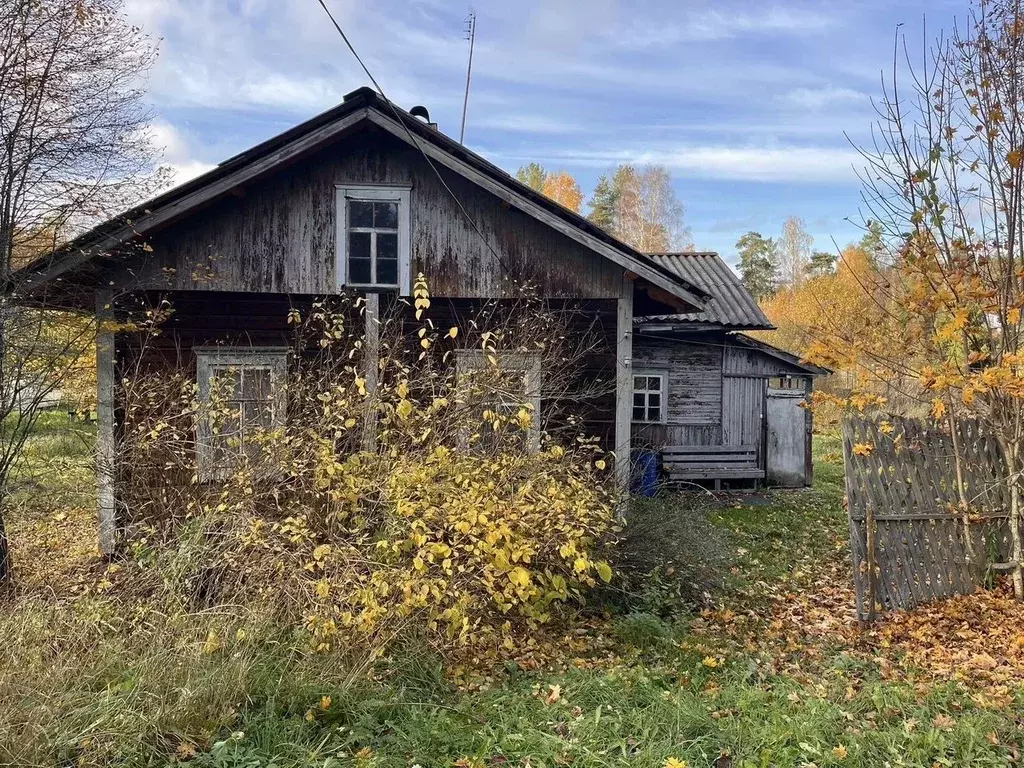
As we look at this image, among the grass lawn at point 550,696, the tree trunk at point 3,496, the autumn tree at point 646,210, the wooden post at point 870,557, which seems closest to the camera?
the grass lawn at point 550,696

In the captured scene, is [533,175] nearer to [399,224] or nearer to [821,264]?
[821,264]

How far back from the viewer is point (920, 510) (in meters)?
6.13

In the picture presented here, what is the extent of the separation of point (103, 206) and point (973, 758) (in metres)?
8.66

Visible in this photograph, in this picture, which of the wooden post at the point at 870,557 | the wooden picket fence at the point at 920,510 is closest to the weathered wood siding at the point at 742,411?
the wooden picket fence at the point at 920,510

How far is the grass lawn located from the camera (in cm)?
358

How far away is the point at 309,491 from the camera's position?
18.4 ft

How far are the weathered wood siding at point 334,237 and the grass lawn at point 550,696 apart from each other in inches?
154

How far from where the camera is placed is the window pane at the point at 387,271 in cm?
858

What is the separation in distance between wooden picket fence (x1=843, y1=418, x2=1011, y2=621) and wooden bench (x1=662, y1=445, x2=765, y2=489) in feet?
21.9

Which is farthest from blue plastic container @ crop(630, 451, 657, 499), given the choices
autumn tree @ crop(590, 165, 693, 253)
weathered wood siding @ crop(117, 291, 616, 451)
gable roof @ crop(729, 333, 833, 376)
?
autumn tree @ crop(590, 165, 693, 253)

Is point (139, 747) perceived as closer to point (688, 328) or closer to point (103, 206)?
point (103, 206)

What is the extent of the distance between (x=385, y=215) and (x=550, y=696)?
20.4 feet

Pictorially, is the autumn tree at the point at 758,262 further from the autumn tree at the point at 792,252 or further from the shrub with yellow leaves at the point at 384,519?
the shrub with yellow leaves at the point at 384,519

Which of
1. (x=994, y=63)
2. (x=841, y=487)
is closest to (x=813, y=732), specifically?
(x=994, y=63)
